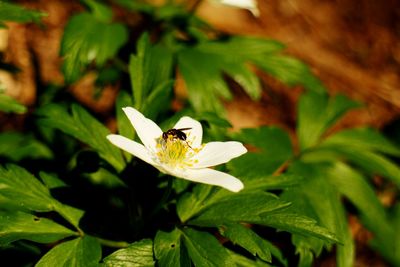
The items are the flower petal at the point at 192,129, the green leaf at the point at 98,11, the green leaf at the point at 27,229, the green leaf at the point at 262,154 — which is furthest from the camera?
the green leaf at the point at 98,11

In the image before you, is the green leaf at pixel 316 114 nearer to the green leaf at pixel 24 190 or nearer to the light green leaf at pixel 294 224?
the light green leaf at pixel 294 224

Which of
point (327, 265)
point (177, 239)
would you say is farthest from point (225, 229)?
point (327, 265)

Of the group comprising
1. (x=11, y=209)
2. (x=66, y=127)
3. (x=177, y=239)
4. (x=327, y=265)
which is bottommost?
(x=327, y=265)

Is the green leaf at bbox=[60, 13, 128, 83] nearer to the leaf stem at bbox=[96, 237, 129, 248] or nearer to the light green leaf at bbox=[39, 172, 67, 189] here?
the light green leaf at bbox=[39, 172, 67, 189]

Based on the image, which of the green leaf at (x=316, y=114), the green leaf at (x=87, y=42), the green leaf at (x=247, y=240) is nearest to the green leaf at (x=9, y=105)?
the green leaf at (x=87, y=42)

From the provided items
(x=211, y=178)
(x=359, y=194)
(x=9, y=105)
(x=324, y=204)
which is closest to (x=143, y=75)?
(x=9, y=105)

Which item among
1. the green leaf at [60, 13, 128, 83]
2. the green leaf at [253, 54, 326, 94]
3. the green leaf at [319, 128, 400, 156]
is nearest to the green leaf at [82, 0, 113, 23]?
the green leaf at [60, 13, 128, 83]

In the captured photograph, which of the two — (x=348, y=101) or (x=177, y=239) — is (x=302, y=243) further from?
(x=348, y=101)
